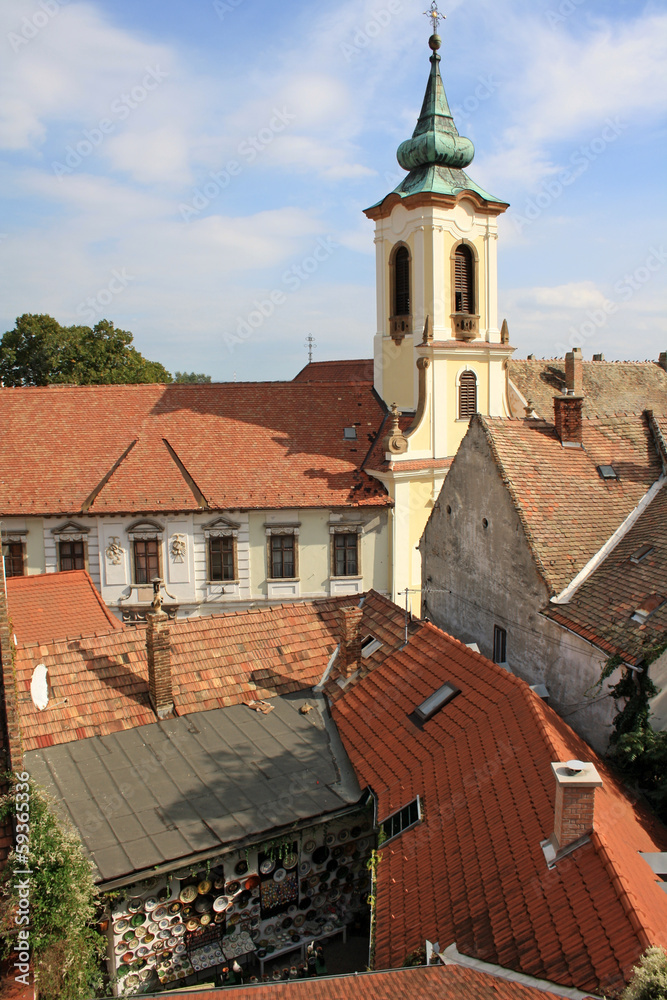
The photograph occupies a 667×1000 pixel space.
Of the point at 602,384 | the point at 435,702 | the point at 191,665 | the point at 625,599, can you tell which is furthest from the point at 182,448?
the point at 602,384

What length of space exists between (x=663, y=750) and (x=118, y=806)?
321 inches

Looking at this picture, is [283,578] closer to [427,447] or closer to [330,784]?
[427,447]

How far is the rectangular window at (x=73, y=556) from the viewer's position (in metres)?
24.6

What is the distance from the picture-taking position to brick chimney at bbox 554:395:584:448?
17000 mm

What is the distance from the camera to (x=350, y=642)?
1485 cm

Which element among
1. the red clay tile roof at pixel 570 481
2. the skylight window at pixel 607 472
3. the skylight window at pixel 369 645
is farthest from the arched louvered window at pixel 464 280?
the skylight window at pixel 369 645

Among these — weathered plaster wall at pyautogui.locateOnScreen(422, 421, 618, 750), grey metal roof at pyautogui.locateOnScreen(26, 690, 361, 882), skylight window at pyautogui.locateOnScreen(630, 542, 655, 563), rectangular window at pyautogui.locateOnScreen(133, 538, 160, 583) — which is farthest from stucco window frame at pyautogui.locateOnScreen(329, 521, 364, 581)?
skylight window at pyautogui.locateOnScreen(630, 542, 655, 563)

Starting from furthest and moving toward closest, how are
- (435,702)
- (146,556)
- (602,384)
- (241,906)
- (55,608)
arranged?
(602,384), (146,556), (55,608), (435,702), (241,906)

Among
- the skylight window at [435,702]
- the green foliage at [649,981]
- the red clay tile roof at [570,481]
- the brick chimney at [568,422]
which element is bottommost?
the green foliage at [649,981]

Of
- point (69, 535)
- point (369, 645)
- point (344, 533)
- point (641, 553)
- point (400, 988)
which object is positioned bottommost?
point (400, 988)

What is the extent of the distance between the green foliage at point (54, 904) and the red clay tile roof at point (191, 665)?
3.39 meters

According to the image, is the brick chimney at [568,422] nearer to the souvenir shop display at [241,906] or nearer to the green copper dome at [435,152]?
the souvenir shop display at [241,906]

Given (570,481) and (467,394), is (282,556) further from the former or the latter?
(570,481)

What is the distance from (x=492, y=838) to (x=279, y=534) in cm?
1690
